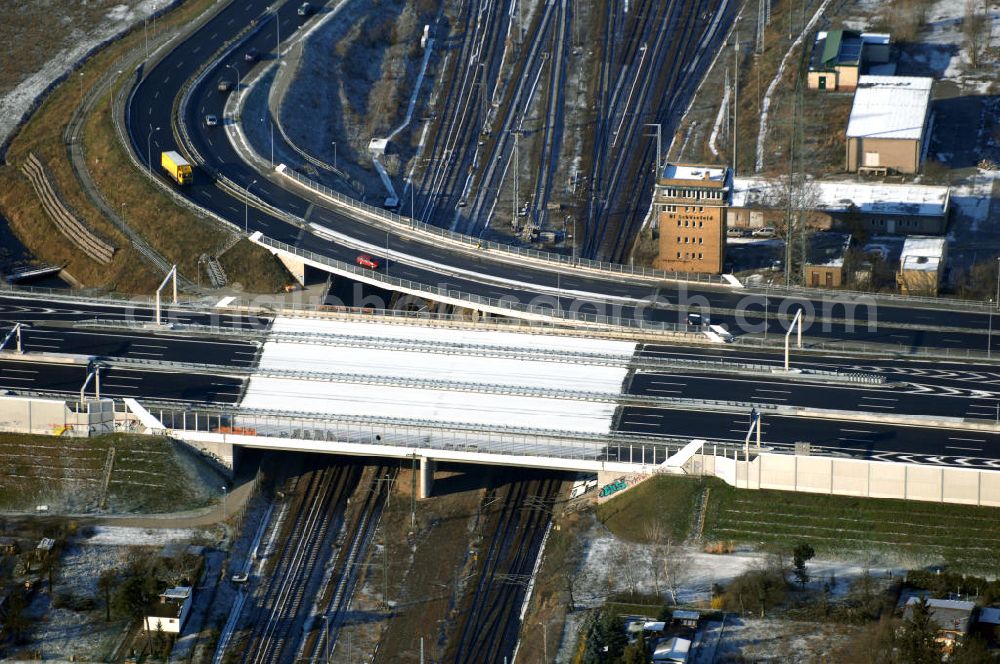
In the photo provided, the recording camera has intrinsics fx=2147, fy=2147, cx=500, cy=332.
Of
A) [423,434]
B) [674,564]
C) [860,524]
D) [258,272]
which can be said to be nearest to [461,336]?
[423,434]

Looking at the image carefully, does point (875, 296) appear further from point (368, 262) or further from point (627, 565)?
point (627, 565)

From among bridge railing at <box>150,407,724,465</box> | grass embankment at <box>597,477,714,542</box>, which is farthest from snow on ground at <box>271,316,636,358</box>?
grass embankment at <box>597,477,714,542</box>

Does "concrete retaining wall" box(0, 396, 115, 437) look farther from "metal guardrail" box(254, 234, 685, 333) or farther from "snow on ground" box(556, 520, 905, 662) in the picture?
"snow on ground" box(556, 520, 905, 662)

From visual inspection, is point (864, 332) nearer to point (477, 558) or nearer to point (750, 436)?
point (750, 436)

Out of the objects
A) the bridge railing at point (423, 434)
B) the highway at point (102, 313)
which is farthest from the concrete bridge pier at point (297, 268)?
the bridge railing at point (423, 434)

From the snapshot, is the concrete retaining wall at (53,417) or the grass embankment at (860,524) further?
the concrete retaining wall at (53,417)

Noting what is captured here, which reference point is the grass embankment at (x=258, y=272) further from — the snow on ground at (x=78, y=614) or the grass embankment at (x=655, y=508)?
the grass embankment at (x=655, y=508)
